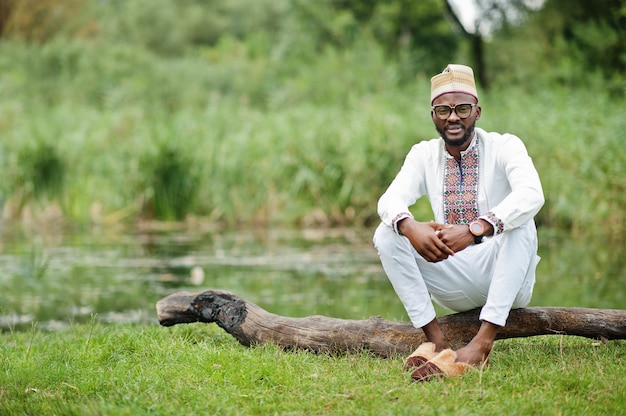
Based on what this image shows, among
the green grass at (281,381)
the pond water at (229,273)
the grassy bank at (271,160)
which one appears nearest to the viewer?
the green grass at (281,381)

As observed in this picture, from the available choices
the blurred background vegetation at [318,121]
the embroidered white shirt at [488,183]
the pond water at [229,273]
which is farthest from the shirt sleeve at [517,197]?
the blurred background vegetation at [318,121]

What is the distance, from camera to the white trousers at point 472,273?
3723 mm

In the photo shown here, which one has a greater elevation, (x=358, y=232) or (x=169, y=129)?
(x=169, y=129)

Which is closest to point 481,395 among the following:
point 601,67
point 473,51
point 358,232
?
point 358,232

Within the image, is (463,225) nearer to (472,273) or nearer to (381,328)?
(472,273)

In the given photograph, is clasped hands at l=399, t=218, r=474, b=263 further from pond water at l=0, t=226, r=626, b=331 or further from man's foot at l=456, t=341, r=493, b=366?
pond water at l=0, t=226, r=626, b=331

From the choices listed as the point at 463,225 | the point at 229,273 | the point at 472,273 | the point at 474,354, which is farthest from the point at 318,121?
the point at 474,354

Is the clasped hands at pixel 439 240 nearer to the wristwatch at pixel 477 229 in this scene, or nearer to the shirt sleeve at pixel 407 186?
the wristwatch at pixel 477 229

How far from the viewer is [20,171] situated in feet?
40.5

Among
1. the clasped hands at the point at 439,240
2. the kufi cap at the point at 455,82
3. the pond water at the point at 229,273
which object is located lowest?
the pond water at the point at 229,273

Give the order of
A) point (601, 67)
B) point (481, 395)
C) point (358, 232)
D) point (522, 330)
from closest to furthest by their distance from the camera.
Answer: point (481, 395), point (522, 330), point (358, 232), point (601, 67)

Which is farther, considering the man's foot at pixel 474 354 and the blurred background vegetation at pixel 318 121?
the blurred background vegetation at pixel 318 121

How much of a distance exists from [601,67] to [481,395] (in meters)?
15.4

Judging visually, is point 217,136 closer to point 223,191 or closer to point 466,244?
point 223,191
